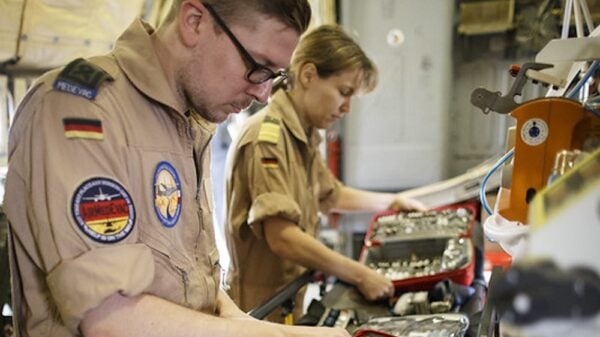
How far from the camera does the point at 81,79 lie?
2.80ft

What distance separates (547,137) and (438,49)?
264 centimetres

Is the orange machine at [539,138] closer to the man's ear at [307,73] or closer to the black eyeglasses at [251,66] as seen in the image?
the black eyeglasses at [251,66]

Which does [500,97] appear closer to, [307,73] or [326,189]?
[307,73]

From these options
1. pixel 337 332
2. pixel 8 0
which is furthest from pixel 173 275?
pixel 8 0

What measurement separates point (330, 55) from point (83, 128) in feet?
3.52

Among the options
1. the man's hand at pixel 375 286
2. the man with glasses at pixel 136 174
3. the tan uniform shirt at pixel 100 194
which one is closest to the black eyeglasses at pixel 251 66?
the man with glasses at pixel 136 174

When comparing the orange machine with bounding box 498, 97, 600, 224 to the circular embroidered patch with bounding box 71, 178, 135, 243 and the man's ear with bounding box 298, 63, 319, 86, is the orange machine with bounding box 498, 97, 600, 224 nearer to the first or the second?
the circular embroidered patch with bounding box 71, 178, 135, 243

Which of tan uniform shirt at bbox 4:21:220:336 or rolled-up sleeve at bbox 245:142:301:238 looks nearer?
tan uniform shirt at bbox 4:21:220:336

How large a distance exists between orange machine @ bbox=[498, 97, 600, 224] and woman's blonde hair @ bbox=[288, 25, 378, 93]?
3.09 feet

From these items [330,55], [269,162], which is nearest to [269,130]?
[269,162]

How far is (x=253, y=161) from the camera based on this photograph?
165 centimetres

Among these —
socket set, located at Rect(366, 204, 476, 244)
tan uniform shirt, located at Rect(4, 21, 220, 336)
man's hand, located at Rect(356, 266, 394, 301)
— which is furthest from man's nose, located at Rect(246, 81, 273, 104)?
socket set, located at Rect(366, 204, 476, 244)

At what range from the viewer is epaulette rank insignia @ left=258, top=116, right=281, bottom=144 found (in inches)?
65.2

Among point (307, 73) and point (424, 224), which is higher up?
point (307, 73)
